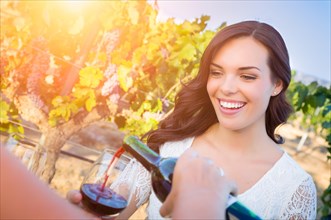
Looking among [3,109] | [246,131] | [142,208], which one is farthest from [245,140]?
[142,208]

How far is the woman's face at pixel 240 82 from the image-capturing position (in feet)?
4.45

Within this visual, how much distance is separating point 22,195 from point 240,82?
41.5 inches

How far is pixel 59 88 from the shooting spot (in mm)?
2541

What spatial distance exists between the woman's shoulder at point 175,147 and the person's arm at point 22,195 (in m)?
1.12

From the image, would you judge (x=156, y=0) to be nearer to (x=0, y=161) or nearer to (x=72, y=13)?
(x=72, y=13)

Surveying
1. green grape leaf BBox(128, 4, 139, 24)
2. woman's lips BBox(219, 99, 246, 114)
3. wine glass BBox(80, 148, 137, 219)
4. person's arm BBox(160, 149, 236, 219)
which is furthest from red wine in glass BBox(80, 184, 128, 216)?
green grape leaf BBox(128, 4, 139, 24)

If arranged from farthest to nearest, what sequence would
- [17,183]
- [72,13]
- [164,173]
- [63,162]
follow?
1. [63,162]
2. [72,13]
3. [164,173]
4. [17,183]

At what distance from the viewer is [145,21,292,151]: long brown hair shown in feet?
4.72

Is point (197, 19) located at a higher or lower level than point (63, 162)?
higher

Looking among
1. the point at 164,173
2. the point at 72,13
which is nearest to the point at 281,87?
the point at 164,173

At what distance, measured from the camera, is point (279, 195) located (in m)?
1.42

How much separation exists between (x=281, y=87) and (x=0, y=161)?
4.40ft

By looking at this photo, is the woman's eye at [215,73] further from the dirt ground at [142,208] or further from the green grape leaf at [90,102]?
the green grape leaf at [90,102]

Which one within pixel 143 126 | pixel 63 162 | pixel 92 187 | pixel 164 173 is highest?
pixel 164 173
